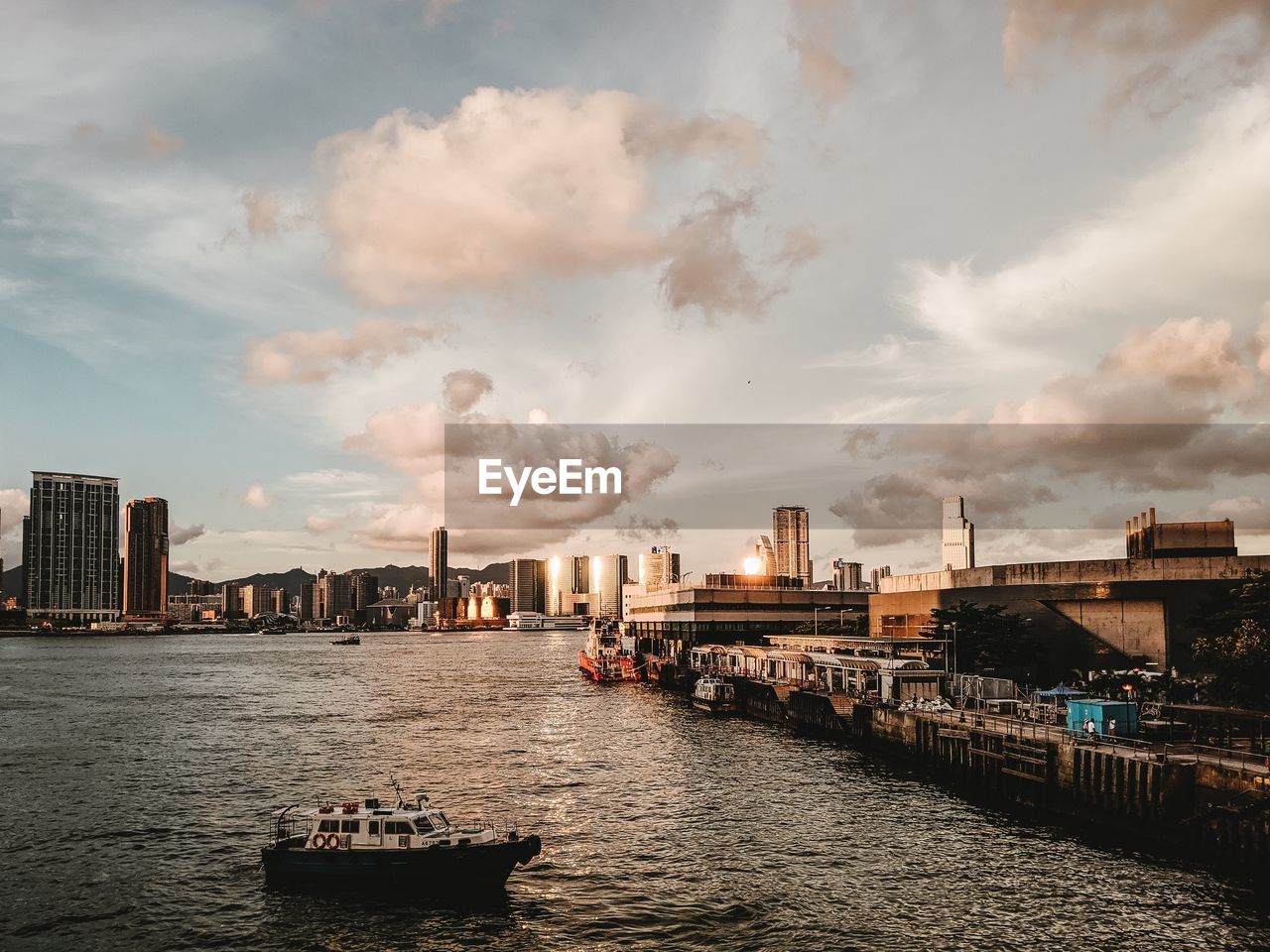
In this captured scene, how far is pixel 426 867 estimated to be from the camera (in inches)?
1860

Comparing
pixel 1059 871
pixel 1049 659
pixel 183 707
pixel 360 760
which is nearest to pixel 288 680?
pixel 183 707

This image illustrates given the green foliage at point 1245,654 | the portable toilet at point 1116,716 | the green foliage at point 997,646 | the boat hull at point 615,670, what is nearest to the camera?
the portable toilet at point 1116,716

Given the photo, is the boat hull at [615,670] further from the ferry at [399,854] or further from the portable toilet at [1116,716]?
the ferry at [399,854]

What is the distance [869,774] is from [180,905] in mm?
50600

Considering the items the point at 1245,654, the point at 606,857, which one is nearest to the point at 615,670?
the point at 1245,654

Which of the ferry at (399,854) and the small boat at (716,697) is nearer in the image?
the ferry at (399,854)

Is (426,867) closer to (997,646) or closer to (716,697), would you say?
(997,646)

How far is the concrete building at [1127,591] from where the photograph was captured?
324 ft

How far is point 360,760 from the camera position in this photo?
86.9 metres

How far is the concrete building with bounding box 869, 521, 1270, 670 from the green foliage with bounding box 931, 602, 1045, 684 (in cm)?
287

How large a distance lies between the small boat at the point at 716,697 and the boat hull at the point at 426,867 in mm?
78532

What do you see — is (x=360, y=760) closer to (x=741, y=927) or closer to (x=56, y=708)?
(x=741, y=927)

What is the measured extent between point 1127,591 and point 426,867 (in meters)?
85.0

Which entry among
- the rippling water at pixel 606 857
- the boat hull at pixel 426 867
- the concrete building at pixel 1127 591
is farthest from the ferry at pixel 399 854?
the concrete building at pixel 1127 591
